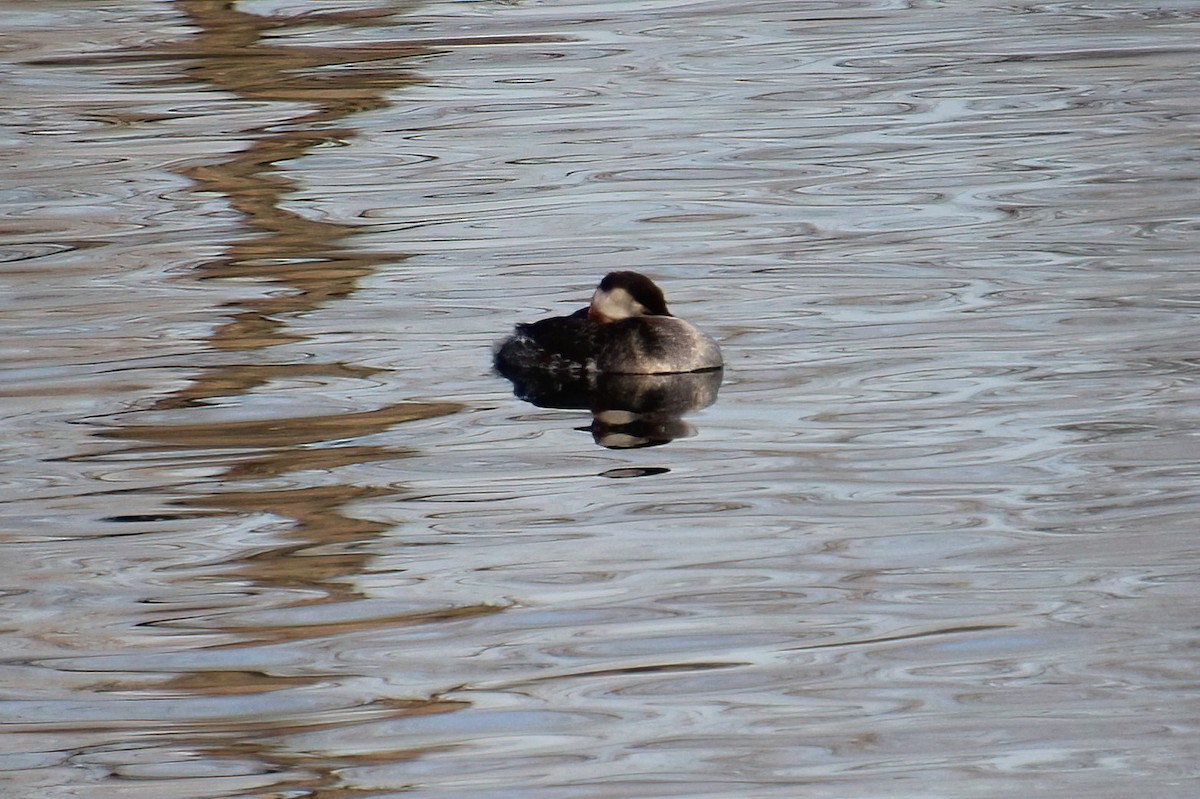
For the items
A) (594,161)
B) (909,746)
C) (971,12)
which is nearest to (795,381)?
(909,746)

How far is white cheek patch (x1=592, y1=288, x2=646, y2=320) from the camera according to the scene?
8461mm

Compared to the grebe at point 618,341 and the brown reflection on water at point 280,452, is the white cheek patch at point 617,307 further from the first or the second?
the brown reflection on water at point 280,452

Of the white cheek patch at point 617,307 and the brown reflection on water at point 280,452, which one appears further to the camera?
the white cheek patch at point 617,307

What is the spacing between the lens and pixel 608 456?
23.7 feet

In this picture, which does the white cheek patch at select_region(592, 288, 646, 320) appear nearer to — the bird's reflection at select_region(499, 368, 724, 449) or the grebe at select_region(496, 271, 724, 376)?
the grebe at select_region(496, 271, 724, 376)

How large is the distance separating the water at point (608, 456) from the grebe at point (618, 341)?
7.7 inches

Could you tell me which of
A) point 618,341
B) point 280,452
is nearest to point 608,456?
point 280,452

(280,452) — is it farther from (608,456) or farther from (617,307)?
(617,307)

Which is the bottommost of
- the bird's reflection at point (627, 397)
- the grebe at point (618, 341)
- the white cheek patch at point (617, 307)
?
the bird's reflection at point (627, 397)

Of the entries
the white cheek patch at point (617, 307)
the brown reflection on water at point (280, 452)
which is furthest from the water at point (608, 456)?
the white cheek patch at point (617, 307)

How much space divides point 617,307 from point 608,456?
1.36 metres

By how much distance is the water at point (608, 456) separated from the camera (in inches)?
193

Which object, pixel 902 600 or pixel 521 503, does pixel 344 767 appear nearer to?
pixel 902 600

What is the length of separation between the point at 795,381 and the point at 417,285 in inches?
98.7
